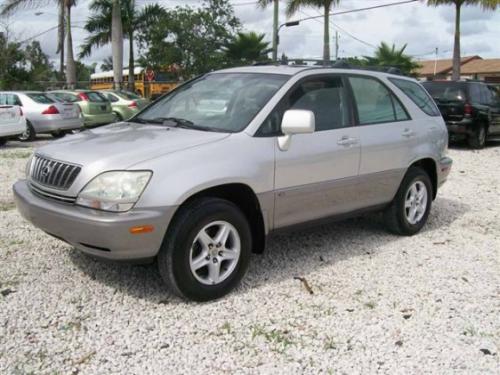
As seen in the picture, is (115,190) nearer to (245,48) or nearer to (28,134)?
(28,134)

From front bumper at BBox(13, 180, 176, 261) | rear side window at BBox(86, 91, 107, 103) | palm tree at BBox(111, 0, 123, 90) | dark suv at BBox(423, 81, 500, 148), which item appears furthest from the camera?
palm tree at BBox(111, 0, 123, 90)

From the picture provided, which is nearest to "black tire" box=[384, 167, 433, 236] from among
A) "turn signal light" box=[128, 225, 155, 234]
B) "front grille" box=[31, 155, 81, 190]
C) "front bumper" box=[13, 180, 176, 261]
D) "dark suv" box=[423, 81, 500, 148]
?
"front bumper" box=[13, 180, 176, 261]

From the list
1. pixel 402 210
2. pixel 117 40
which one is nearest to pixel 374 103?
pixel 402 210

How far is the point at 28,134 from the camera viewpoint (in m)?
14.0

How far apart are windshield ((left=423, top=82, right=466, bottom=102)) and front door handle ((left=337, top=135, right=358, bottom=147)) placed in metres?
8.87

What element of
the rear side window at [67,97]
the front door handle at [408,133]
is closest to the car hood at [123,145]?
the front door handle at [408,133]

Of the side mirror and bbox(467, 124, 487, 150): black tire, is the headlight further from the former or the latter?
→ bbox(467, 124, 487, 150): black tire

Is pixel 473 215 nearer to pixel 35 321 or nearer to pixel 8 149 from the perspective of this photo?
pixel 35 321

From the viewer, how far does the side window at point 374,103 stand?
16.5ft

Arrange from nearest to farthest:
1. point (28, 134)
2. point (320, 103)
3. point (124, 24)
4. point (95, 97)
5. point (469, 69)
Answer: point (320, 103), point (28, 134), point (95, 97), point (124, 24), point (469, 69)

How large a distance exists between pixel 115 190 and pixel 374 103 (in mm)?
2793

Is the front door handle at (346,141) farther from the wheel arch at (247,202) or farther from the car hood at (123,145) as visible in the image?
the car hood at (123,145)

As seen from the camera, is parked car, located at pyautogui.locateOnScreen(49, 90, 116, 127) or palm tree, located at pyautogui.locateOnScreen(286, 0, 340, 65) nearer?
parked car, located at pyautogui.locateOnScreen(49, 90, 116, 127)

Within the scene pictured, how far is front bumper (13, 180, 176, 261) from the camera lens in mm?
3451
